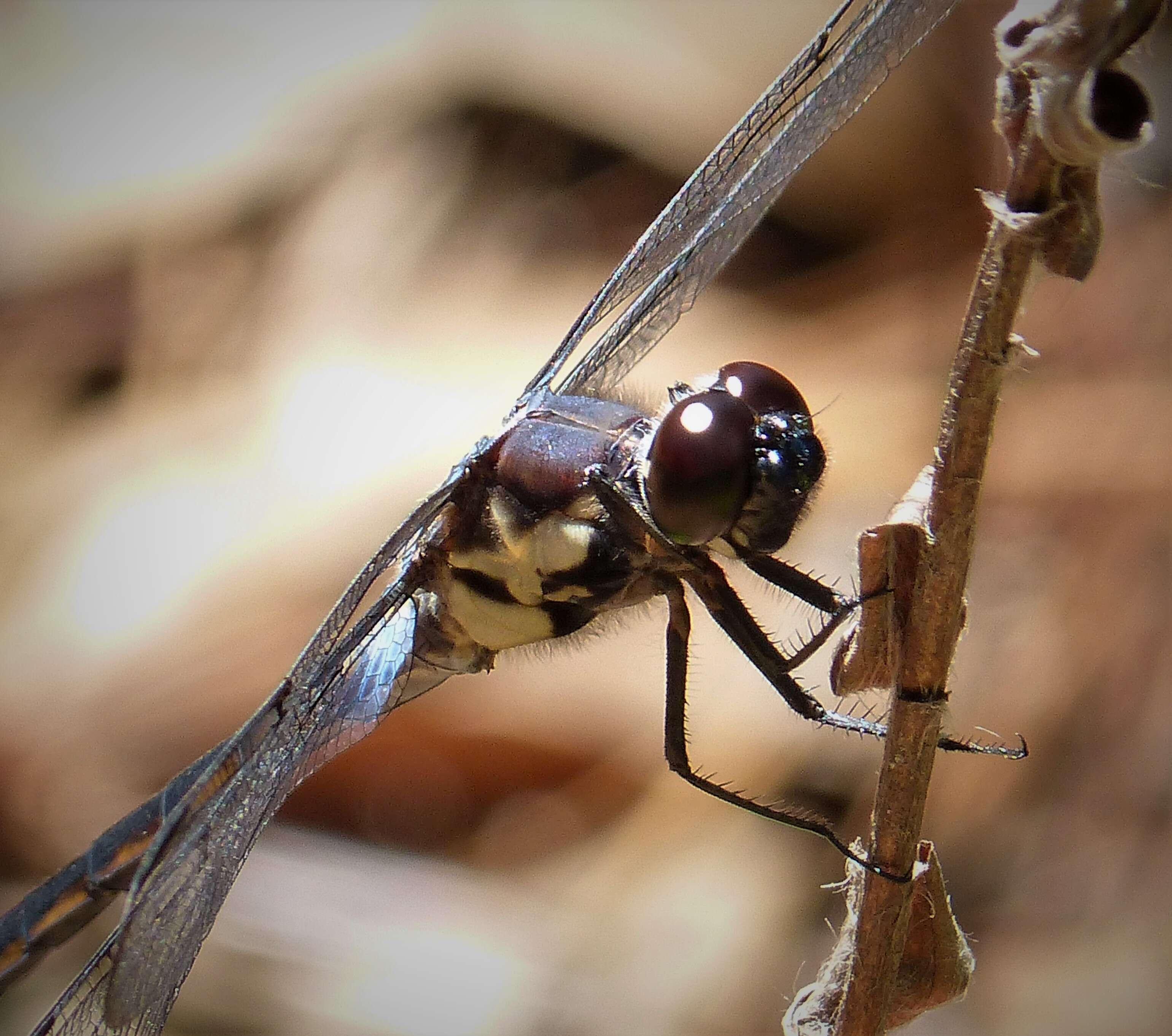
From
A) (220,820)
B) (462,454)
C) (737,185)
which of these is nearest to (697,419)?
(737,185)

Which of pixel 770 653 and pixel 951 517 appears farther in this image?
pixel 770 653

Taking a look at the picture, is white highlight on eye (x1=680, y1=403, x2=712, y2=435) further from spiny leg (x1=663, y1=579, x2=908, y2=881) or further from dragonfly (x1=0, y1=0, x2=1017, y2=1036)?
spiny leg (x1=663, y1=579, x2=908, y2=881)

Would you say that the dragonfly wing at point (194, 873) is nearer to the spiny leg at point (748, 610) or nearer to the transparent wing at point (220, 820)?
the transparent wing at point (220, 820)

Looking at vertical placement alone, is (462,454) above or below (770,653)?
below

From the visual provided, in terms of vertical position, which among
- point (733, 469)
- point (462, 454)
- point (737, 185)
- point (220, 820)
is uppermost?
point (737, 185)

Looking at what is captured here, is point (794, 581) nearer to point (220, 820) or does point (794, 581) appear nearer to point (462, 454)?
point (220, 820)

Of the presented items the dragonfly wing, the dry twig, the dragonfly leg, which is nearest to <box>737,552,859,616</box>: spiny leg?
the dragonfly leg

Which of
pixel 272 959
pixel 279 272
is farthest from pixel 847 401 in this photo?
pixel 272 959

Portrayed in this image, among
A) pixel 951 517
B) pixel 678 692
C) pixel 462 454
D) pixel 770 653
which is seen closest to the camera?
pixel 951 517
